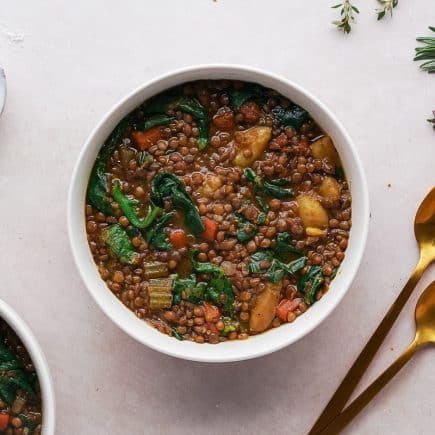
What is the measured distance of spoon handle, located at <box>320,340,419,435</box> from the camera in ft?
12.3

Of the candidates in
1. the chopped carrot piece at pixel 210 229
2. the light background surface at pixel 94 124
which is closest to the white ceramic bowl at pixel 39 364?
the light background surface at pixel 94 124

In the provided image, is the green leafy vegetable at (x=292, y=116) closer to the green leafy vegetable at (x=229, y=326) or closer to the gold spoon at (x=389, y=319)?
the gold spoon at (x=389, y=319)

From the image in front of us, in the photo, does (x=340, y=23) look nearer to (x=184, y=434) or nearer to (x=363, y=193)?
(x=363, y=193)

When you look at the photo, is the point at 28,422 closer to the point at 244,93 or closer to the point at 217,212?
the point at 217,212

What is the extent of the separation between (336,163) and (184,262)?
85cm

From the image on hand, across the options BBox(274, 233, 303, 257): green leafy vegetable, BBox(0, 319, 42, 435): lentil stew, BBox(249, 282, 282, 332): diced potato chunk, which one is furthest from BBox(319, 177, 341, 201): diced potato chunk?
BBox(0, 319, 42, 435): lentil stew

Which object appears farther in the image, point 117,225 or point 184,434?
point 184,434

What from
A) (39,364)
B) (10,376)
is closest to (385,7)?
(39,364)

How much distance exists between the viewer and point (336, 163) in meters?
3.57

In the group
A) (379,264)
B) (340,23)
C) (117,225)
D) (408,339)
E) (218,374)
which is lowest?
(218,374)

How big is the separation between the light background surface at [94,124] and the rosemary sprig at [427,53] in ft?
0.48

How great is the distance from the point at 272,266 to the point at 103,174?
0.90 meters

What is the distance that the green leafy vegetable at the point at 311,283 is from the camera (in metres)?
3.55

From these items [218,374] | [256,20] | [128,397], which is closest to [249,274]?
[218,374]
